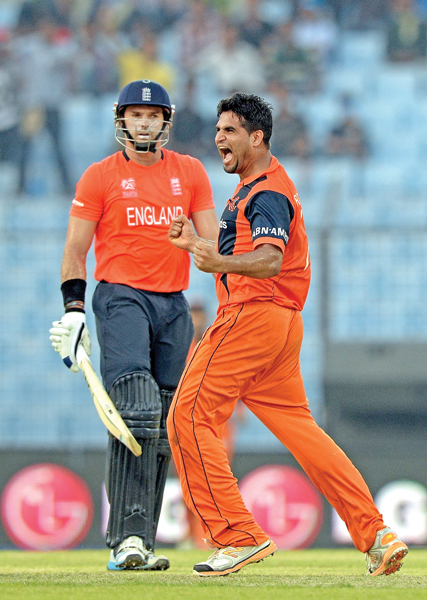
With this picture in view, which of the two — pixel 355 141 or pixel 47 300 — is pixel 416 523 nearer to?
pixel 47 300

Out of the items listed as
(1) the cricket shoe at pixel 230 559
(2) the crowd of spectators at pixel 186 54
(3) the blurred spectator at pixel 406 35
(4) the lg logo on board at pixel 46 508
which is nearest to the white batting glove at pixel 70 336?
(1) the cricket shoe at pixel 230 559

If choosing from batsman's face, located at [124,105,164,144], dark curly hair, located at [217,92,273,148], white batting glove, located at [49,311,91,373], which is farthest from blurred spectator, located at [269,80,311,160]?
dark curly hair, located at [217,92,273,148]

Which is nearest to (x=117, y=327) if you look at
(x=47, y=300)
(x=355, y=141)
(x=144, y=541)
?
(x=144, y=541)

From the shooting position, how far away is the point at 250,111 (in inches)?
152

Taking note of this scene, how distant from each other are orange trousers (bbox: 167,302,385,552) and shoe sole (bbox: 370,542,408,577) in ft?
0.29

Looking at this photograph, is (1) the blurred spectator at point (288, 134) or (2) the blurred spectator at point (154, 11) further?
(2) the blurred spectator at point (154, 11)

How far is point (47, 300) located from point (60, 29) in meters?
6.29

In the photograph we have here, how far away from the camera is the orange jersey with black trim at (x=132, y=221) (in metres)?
4.35

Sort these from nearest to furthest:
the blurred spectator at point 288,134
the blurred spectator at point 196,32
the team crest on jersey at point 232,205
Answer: the team crest on jersey at point 232,205
the blurred spectator at point 288,134
the blurred spectator at point 196,32

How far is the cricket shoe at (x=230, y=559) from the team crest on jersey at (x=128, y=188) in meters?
1.63

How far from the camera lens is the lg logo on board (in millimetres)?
7477

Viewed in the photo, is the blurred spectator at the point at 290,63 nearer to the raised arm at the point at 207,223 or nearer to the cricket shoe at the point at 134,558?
the raised arm at the point at 207,223

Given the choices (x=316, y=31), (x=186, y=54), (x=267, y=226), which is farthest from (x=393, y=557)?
(x=316, y=31)

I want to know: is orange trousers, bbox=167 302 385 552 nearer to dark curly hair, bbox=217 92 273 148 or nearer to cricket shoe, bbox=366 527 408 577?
cricket shoe, bbox=366 527 408 577
